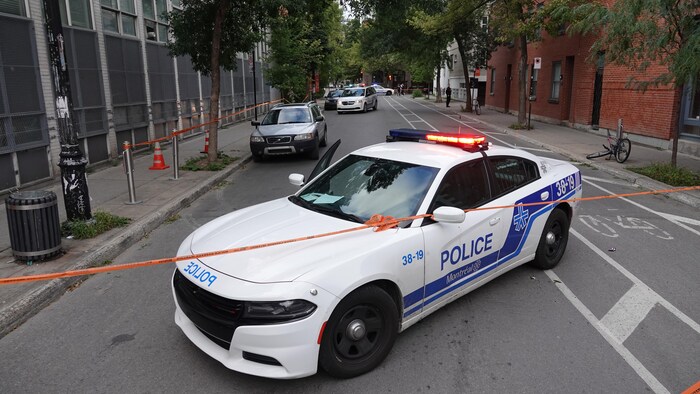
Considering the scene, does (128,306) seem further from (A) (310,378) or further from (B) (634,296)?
(B) (634,296)

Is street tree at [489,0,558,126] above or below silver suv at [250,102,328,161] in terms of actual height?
above

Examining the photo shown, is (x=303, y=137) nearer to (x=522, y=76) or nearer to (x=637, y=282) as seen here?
(x=637, y=282)

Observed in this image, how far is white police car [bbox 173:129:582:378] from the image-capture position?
331cm

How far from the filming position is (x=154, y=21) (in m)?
16.6

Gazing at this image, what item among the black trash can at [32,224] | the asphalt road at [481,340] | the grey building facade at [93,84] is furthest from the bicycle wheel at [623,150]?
the black trash can at [32,224]

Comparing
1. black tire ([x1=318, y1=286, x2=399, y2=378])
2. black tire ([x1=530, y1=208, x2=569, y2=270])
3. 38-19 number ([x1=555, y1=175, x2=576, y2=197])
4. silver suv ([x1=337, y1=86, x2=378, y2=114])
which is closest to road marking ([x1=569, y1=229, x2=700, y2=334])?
black tire ([x1=530, y1=208, x2=569, y2=270])

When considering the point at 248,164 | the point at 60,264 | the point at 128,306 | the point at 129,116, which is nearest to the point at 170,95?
the point at 129,116

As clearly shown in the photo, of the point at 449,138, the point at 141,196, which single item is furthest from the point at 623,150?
the point at 141,196

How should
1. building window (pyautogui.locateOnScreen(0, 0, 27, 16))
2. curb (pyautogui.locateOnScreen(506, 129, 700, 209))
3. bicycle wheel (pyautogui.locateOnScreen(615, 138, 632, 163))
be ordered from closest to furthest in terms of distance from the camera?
curb (pyautogui.locateOnScreen(506, 129, 700, 209)) < building window (pyautogui.locateOnScreen(0, 0, 27, 16)) < bicycle wheel (pyautogui.locateOnScreen(615, 138, 632, 163))

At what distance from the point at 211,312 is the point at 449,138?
9.64 ft

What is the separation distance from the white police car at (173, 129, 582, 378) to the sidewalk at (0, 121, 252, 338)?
77.3 inches

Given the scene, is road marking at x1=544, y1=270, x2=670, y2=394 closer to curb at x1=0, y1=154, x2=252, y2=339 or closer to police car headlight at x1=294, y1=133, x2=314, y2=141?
curb at x1=0, y1=154, x2=252, y2=339

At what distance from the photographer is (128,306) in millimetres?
4980

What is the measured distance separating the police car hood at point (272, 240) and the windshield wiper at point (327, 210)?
0.07m
